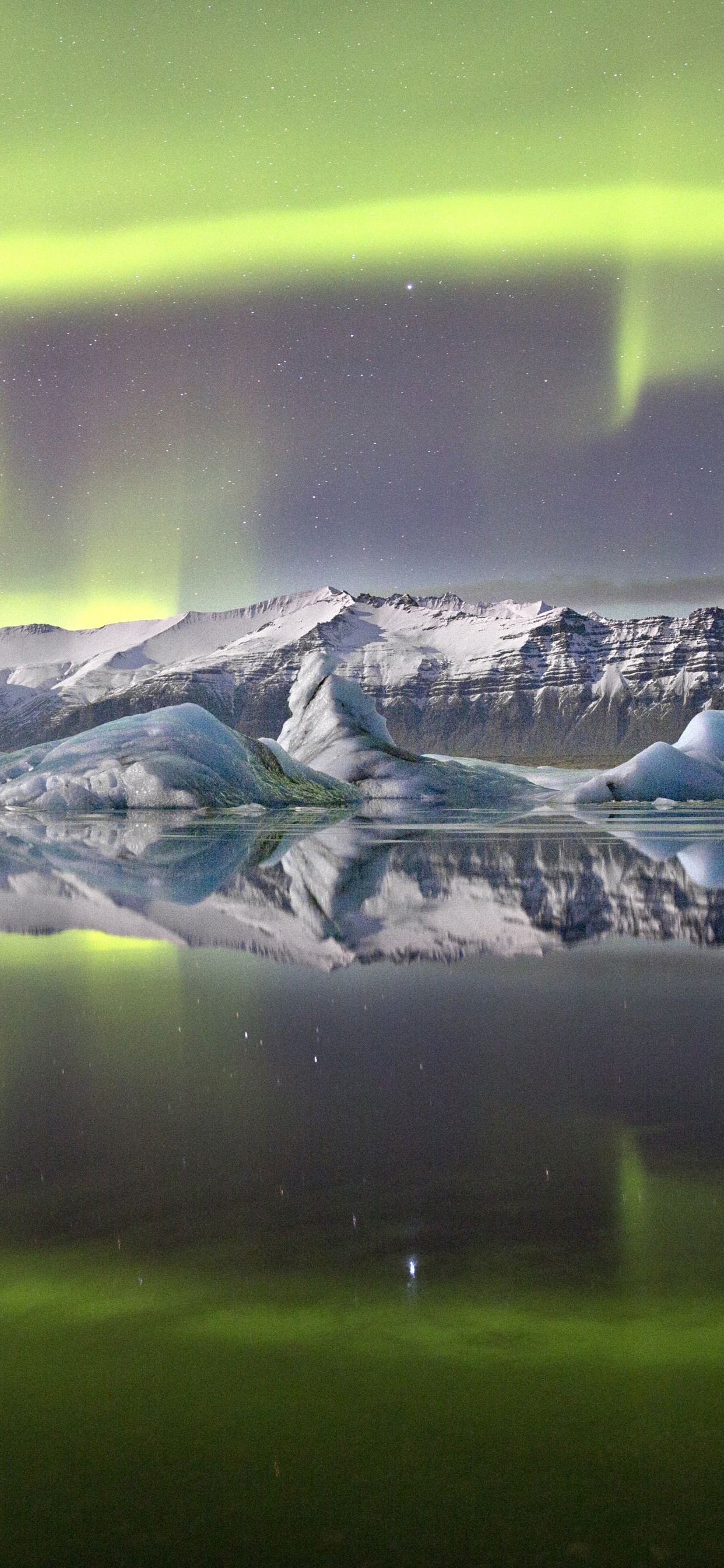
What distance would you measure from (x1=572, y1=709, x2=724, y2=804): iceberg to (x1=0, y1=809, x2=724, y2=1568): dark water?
4422 centimetres

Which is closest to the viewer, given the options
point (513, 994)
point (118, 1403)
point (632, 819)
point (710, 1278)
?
point (118, 1403)

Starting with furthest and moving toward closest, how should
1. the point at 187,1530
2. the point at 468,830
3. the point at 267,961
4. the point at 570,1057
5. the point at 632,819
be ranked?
1. the point at 632,819
2. the point at 468,830
3. the point at 267,961
4. the point at 570,1057
5. the point at 187,1530

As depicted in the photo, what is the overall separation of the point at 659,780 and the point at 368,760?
49.7 ft

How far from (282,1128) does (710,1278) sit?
1.55 metres

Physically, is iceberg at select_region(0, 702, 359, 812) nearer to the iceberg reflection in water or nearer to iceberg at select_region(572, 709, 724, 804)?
iceberg at select_region(572, 709, 724, 804)

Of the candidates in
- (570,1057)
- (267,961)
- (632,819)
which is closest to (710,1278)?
(570,1057)

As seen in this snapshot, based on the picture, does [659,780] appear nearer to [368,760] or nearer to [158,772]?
[368,760]

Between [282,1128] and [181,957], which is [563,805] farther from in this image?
[282,1128]

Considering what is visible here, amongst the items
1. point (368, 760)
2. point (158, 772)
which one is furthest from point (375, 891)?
point (368, 760)

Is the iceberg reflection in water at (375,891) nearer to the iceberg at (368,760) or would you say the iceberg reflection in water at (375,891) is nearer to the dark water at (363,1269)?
the dark water at (363,1269)

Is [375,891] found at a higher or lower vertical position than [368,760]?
lower

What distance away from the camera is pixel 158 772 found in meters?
43.6

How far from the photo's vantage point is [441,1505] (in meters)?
1.73

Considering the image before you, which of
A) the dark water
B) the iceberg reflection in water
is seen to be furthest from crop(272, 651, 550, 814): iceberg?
the dark water
